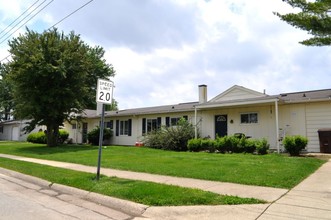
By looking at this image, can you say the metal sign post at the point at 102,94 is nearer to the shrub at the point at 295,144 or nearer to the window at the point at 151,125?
the shrub at the point at 295,144

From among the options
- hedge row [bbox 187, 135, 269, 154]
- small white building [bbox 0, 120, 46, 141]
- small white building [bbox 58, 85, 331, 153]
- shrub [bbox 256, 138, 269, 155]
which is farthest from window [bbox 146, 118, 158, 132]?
small white building [bbox 0, 120, 46, 141]

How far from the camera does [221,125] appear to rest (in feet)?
75.4

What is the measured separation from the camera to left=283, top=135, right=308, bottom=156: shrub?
16209mm

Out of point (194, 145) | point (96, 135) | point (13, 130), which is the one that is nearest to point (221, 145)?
point (194, 145)

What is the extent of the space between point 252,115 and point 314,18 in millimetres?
12812

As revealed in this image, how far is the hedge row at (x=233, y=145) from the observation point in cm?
1766

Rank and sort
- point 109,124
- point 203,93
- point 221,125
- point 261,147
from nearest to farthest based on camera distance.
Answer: point 261,147, point 221,125, point 203,93, point 109,124

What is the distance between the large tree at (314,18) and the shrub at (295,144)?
7.59m

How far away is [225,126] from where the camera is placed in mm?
22766

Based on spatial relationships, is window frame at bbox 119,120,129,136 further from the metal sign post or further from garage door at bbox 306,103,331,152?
the metal sign post

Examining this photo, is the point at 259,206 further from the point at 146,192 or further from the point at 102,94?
the point at 102,94

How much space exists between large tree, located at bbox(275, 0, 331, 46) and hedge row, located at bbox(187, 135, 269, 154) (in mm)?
8833

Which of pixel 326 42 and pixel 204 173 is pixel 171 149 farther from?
pixel 326 42

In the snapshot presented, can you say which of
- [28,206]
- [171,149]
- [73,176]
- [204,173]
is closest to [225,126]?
[171,149]
